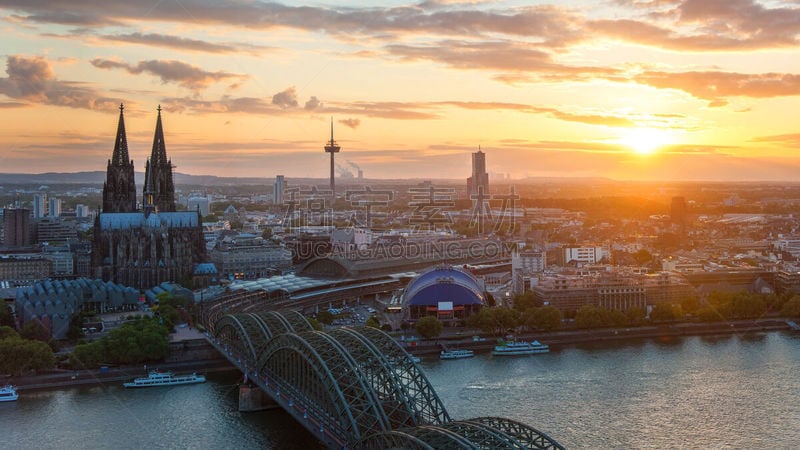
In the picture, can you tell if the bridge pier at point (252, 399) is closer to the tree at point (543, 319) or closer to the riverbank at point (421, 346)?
the riverbank at point (421, 346)

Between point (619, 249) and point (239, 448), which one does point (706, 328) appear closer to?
point (239, 448)

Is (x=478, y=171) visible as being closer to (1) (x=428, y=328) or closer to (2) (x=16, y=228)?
(2) (x=16, y=228)

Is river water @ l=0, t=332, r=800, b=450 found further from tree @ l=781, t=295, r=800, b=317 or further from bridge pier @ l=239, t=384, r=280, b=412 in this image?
tree @ l=781, t=295, r=800, b=317

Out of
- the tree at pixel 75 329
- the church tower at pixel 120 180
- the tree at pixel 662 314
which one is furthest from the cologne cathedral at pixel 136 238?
the tree at pixel 662 314

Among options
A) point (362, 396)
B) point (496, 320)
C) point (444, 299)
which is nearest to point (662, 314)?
point (496, 320)

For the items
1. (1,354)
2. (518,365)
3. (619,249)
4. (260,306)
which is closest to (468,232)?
(619,249)
